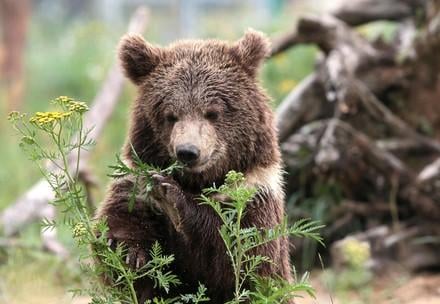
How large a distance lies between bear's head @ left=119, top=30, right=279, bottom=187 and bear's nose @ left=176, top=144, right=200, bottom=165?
56mm

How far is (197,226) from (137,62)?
3.21ft

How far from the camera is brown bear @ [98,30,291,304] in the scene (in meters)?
3.80

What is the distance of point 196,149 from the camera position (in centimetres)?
381

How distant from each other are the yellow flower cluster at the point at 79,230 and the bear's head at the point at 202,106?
65cm

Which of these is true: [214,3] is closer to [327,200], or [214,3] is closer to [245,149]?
[327,200]

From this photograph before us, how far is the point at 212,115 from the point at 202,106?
0.07 m

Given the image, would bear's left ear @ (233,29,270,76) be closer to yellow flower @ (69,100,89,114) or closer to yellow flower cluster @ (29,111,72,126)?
yellow flower @ (69,100,89,114)

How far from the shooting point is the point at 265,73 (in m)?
9.36

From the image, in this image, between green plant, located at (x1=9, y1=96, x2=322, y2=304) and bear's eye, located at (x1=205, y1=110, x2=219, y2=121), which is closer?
green plant, located at (x1=9, y1=96, x2=322, y2=304)

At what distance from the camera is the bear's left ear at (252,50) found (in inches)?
171

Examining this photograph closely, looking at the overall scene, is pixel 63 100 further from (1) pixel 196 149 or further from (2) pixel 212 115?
(2) pixel 212 115

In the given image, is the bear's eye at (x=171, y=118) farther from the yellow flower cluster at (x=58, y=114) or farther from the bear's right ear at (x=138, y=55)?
the yellow flower cluster at (x=58, y=114)

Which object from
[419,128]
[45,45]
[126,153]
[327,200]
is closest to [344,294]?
[327,200]

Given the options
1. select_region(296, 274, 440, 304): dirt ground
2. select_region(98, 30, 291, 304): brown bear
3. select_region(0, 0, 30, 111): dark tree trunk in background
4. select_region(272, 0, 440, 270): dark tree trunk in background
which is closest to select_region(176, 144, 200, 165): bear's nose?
select_region(98, 30, 291, 304): brown bear
